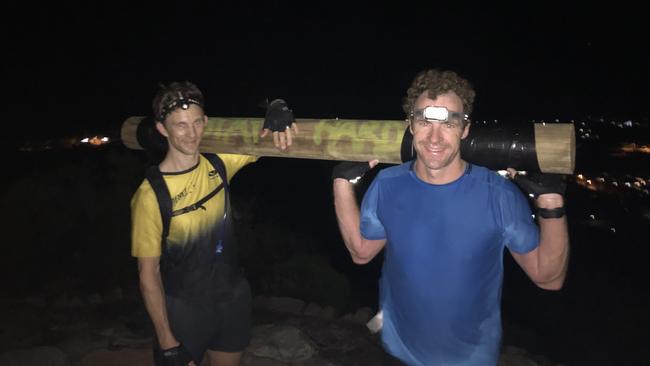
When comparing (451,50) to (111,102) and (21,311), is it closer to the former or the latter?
(111,102)

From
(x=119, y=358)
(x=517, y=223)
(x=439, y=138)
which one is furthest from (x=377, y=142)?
(x=119, y=358)

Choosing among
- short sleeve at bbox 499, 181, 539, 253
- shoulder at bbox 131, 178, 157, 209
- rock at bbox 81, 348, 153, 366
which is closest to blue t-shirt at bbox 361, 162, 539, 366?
short sleeve at bbox 499, 181, 539, 253

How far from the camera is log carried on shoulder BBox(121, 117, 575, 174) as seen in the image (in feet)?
6.42

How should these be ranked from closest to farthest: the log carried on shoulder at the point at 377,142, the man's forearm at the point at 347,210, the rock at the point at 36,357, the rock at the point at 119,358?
1. the log carried on shoulder at the point at 377,142
2. the man's forearm at the point at 347,210
3. the rock at the point at 36,357
4. the rock at the point at 119,358

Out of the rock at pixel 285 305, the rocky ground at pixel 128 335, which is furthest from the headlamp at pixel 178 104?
the rock at pixel 285 305

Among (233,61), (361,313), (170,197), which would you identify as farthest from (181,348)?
(233,61)

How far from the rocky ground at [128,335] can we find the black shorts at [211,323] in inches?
66.6

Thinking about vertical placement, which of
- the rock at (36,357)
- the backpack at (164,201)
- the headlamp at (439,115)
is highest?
the headlamp at (439,115)

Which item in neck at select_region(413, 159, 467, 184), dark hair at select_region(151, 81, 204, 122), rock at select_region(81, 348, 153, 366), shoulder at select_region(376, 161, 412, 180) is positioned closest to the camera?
neck at select_region(413, 159, 467, 184)

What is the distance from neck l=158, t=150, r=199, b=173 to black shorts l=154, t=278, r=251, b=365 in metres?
0.94

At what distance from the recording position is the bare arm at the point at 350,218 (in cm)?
249

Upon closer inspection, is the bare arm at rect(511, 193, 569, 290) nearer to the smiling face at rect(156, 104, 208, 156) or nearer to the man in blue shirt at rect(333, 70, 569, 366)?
the man in blue shirt at rect(333, 70, 569, 366)

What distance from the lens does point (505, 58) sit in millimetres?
82062

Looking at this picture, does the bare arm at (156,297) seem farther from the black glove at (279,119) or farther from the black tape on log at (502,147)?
the black tape on log at (502,147)
